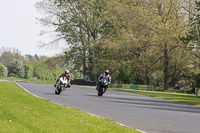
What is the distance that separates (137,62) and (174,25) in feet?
32.3

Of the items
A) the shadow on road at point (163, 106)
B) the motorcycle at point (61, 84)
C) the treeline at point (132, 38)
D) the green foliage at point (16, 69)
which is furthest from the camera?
the green foliage at point (16, 69)

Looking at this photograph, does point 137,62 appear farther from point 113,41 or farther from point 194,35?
point 194,35

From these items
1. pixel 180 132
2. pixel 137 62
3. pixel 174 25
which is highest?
pixel 174 25

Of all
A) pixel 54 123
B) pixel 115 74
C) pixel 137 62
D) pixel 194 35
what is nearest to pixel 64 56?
pixel 115 74

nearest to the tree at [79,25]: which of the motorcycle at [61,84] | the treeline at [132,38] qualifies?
the treeline at [132,38]

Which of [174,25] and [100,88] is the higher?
[174,25]

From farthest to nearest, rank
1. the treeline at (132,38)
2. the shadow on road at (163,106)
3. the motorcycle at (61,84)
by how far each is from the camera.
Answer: the treeline at (132,38) < the motorcycle at (61,84) < the shadow on road at (163,106)

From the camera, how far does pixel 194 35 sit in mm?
37781

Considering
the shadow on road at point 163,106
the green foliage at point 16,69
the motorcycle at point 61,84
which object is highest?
the green foliage at point 16,69

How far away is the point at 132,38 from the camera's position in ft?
182

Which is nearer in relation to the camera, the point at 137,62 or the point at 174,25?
the point at 174,25

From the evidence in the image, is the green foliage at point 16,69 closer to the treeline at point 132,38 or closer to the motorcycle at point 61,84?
the treeline at point 132,38

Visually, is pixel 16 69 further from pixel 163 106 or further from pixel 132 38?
pixel 163 106

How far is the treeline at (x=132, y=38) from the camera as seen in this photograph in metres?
51.0
